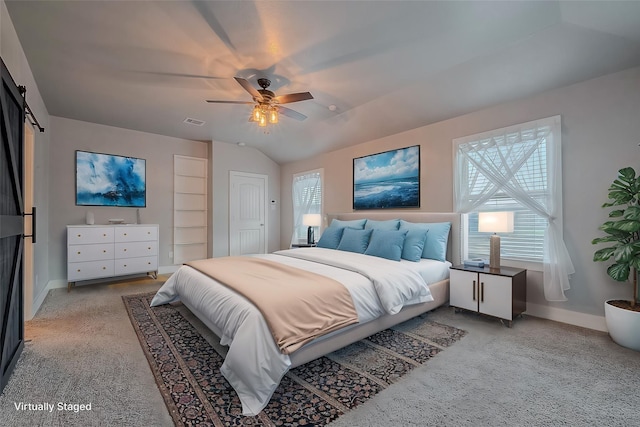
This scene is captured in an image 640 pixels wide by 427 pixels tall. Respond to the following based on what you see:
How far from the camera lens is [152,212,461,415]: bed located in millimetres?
1731

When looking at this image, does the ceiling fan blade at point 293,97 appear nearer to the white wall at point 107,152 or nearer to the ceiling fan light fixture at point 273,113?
the ceiling fan light fixture at point 273,113

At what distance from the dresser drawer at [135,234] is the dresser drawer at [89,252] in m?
0.20

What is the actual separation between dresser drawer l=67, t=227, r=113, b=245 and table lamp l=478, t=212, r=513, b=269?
5.39 meters

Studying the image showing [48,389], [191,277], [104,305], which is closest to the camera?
[48,389]

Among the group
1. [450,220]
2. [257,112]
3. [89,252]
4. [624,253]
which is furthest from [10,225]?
[624,253]

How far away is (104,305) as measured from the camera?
11.7 ft

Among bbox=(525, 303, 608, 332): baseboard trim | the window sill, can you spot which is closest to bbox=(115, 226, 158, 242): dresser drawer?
the window sill

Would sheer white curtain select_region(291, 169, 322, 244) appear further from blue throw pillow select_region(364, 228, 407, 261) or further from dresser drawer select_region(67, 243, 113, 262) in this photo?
dresser drawer select_region(67, 243, 113, 262)

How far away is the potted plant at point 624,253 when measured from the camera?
7.71 ft

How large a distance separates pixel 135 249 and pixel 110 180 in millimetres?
1311

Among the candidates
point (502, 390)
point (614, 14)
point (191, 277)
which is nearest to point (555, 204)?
point (614, 14)

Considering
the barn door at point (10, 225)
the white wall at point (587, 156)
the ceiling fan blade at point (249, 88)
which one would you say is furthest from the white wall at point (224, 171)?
the white wall at point (587, 156)

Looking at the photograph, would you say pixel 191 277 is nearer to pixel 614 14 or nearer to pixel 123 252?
pixel 123 252

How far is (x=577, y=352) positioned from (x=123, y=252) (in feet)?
19.3
